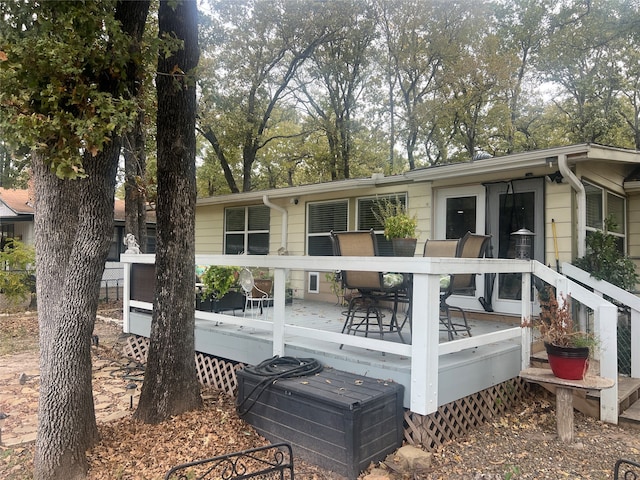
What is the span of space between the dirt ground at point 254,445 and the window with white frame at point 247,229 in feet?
17.2

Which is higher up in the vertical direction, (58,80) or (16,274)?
(58,80)

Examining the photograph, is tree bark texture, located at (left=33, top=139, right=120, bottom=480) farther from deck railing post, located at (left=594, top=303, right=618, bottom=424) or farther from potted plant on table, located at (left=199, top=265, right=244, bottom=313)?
deck railing post, located at (left=594, top=303, right=618, bottom=424)

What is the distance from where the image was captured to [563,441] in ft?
11.1

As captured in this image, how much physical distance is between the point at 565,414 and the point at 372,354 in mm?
1565

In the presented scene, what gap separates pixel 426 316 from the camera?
9.90 feet

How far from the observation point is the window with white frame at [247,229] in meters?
9.46

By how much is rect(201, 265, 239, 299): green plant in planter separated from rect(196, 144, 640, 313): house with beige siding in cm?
281

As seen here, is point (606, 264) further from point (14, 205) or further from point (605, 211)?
point (14, 205)

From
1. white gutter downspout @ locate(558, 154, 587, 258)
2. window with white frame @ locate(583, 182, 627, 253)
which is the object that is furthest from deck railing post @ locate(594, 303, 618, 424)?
window with white frame @ locate(583, 182, 627, 253)

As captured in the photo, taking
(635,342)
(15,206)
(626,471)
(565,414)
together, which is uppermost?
(15,206)

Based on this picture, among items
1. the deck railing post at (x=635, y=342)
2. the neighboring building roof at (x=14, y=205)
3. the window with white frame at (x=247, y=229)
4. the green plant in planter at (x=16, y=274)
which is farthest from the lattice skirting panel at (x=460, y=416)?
the neighboring building roof at (x=14, y=205)

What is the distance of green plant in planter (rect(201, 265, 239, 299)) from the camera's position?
17.7 feet

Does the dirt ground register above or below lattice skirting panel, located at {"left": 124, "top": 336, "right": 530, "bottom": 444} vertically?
below

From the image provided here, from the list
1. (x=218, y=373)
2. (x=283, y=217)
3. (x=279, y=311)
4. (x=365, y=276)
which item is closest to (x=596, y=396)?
(x=365, y=276)
